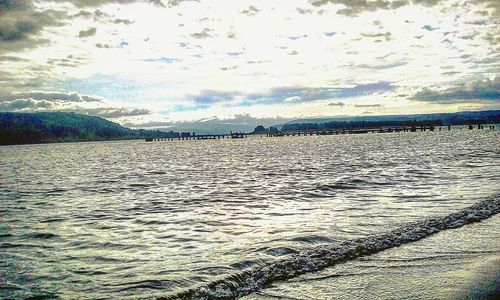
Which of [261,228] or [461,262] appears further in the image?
[261,228]

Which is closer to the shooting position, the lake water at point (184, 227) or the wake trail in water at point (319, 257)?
the wake trail in water at point (319, 257)

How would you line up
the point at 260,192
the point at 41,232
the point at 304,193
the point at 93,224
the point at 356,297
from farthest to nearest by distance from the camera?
the point at 260,192
the point at 304,193
the point at 93,224
the point at 41,232
the point at 356,297

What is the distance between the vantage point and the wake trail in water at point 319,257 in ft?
26.6

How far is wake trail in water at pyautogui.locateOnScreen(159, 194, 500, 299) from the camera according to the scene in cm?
809

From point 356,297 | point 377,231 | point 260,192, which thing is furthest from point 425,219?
point 260,192

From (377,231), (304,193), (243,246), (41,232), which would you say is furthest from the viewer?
(304,193)

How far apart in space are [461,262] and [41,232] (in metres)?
13.6

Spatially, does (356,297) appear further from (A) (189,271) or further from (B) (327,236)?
(B) (327,236)

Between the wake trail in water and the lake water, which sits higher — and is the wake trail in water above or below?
above

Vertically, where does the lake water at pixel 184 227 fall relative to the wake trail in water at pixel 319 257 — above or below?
below

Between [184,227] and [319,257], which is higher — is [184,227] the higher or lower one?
the lower one

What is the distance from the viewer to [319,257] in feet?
32.8

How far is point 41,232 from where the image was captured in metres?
14.9

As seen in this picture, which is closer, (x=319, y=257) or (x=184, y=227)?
(x=319, y=257)
